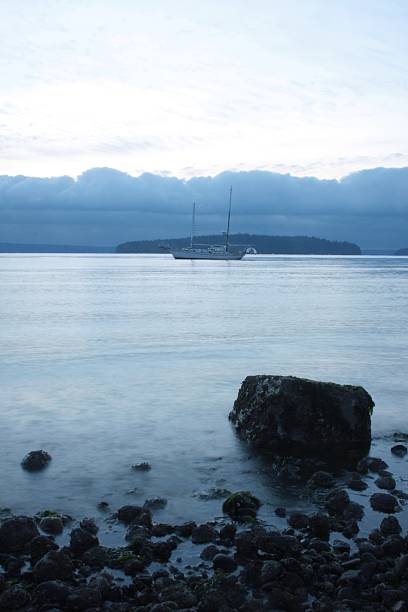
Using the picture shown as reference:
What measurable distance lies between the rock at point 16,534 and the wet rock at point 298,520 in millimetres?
3753

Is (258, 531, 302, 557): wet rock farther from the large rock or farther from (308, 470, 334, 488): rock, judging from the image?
the large rock

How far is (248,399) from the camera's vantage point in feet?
47.8

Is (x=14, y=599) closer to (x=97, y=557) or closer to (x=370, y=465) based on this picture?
(x=97, y=557)

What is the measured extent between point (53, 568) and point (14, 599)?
65 cm

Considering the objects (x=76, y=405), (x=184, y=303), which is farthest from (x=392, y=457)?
(x=184, y=303)

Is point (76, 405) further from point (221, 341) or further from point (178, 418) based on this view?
point (221, 341)

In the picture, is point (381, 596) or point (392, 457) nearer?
point (381, 596)

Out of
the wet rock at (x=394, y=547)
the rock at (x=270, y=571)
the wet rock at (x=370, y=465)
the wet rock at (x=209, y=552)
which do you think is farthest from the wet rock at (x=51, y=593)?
the wet rock at (x=370, y=465)

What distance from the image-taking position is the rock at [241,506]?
32.6 ft

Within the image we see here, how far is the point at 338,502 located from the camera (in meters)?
10.2

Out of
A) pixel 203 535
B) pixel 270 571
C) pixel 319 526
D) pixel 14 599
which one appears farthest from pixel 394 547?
pixel 14 599

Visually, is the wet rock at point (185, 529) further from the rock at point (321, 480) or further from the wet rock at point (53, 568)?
Result: the rock at point (321, 480)

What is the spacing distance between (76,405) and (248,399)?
202 inches

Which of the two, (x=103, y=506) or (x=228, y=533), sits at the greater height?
(x=228, y=533)
